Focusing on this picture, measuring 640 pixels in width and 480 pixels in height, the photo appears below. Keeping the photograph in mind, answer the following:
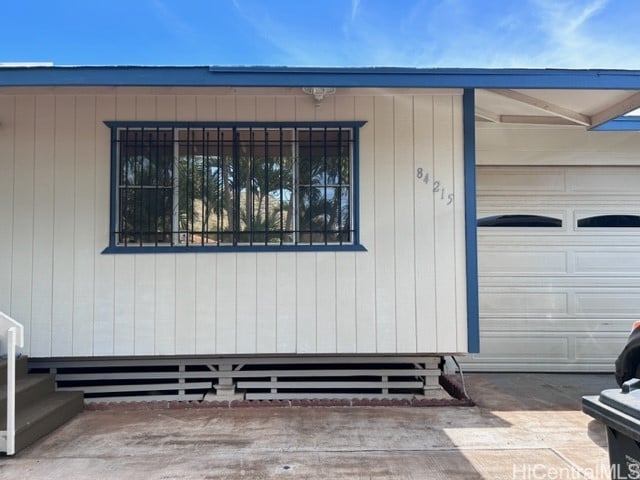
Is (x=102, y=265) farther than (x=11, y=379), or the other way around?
(x=102, y=265)

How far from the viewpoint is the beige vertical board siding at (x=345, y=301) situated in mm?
4348

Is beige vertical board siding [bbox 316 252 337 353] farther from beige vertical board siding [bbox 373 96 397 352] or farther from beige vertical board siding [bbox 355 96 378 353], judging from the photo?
beige vertical board siding [bbox 373 96 397 352]

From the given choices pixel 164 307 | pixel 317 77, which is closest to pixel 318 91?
pixel 317 77

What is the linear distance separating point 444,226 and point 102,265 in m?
3.35

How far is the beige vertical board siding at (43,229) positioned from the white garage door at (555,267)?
4.77 m

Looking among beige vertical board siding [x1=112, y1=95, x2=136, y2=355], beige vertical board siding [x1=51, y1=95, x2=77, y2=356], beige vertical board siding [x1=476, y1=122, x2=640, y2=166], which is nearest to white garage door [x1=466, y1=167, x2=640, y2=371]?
beige vertical board siding [x1=476, y1=122, x2=640, y2=166]

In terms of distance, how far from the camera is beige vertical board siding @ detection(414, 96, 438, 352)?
4.36 m

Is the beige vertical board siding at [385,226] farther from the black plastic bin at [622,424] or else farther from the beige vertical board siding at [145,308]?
the black plastic bin at [622,424]

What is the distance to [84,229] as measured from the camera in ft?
14.1

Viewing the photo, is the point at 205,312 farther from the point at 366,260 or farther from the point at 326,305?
the point at 366,260

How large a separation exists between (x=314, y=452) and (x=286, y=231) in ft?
6.69

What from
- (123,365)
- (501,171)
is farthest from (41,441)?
(501,171)

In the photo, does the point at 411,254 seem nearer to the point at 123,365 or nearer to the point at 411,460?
the point at 411,460

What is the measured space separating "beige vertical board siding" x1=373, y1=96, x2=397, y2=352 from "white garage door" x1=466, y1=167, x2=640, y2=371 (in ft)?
5.77
